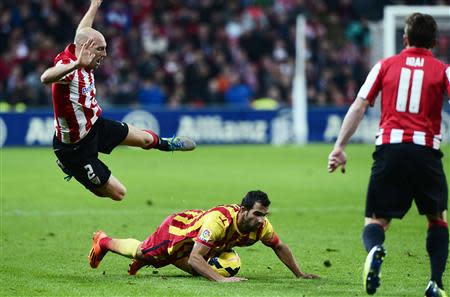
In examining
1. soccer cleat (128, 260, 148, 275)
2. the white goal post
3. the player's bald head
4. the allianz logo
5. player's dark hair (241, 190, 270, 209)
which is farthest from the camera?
the allianz logo

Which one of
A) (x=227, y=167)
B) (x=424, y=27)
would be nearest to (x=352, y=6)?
(x=227, y=167)

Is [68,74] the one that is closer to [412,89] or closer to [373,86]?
[373,86]

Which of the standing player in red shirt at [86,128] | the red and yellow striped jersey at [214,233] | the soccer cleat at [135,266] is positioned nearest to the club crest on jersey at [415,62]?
the red and yellow striped jersey at [214,233]

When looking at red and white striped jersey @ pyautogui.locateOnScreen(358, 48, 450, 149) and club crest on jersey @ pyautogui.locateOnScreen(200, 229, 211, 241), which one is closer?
red and white striped jersey @ pyautogui.locateOnScreen(358, 48, 450, 149)

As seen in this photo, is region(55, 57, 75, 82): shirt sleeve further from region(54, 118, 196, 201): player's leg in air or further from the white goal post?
the white goal post

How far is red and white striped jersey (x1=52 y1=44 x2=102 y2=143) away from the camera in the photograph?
9.76m

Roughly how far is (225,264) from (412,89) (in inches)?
102

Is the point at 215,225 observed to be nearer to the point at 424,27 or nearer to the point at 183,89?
the point at 424,27

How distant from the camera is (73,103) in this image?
990 cm

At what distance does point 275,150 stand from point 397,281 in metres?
18.1

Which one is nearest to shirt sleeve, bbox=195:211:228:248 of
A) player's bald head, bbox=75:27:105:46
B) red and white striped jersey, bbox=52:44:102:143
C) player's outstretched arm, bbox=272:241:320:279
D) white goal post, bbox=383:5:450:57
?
player's outstretched arm, bbox=272:241:320:279

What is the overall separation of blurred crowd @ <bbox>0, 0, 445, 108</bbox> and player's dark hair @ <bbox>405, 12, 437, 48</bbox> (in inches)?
828

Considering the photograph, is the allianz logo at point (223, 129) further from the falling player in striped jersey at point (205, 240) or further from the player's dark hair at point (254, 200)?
the player's dark hair at point (254, 200)

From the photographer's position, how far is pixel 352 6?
112 feet
